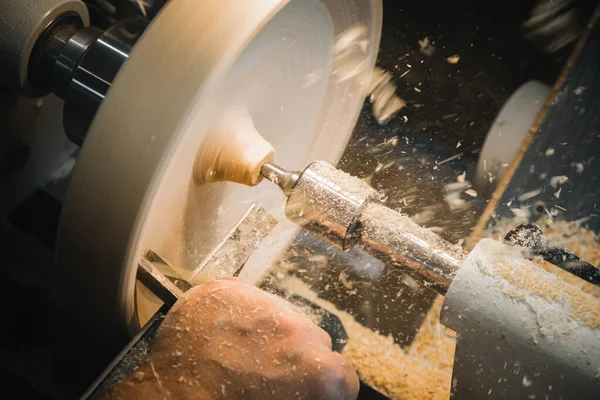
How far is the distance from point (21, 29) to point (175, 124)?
0.51 m

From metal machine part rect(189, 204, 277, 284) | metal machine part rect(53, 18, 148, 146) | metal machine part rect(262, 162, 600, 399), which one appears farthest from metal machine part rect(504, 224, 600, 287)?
metal machine part rect(53, 18, 148, 146)

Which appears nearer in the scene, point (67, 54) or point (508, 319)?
point (508, 319)

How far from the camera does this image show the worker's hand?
76 cm

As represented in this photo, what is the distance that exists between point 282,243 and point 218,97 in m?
0.55

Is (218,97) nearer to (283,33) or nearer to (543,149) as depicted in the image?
(283,33)

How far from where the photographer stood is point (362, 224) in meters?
0.97

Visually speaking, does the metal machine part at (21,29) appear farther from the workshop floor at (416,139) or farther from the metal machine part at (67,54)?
the workshop floor at (416,139)

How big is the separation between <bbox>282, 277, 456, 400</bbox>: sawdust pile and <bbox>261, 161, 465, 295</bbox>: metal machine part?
10.3 inches

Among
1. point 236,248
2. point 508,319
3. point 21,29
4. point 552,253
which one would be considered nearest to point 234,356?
point 236,248

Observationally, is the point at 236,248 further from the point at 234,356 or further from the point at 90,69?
the point at 90,69

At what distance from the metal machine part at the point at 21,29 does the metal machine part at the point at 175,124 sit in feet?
1.22

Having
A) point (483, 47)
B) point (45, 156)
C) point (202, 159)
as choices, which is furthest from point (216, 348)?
point (483, 47)

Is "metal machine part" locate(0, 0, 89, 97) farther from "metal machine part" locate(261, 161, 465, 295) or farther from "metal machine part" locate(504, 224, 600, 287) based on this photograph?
"metal machine part" locate(504, 224, 600, 287)

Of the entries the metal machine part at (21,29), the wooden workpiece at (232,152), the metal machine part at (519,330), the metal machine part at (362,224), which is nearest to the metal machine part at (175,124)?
the wooden workpiece at (232,152)
